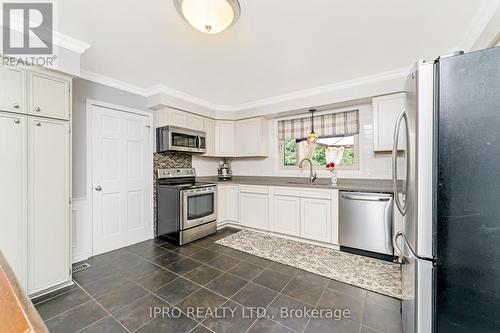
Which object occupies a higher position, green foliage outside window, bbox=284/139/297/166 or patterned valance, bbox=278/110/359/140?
patterned valance, bbox=278/110/359/140

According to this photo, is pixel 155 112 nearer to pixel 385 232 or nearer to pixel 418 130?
pixel 418 130

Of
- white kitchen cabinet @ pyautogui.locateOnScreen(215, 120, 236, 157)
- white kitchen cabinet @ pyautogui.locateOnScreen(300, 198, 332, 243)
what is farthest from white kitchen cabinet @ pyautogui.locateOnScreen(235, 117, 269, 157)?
white kitchen cabinet @ pyautogui.locateOnScreen(300, 198, 332, 243)

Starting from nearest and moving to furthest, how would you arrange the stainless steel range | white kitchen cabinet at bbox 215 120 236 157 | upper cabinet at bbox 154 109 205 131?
the stainless steel range < upper cabinet at bbox 154 109 205 131 < white kitchen cabinet at bbox 215 120 236 157

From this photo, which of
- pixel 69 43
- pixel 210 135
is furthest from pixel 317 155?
pixel 69 43

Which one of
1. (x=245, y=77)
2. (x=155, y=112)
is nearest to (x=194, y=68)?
(x=245, y=77)

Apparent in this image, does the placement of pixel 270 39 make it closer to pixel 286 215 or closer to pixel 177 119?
pixel 177 119

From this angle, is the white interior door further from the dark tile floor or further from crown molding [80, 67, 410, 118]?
the dark tile floor

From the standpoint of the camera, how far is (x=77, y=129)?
2744mm

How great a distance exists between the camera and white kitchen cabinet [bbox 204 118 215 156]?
4.18m

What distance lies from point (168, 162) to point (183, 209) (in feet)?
3.31

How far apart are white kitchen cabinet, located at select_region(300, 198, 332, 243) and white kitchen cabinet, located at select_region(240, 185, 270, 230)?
0.64 metres

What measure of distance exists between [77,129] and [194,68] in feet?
5.66

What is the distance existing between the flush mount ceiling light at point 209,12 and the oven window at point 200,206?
242 centimetres

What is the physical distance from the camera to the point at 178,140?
11.6ft
